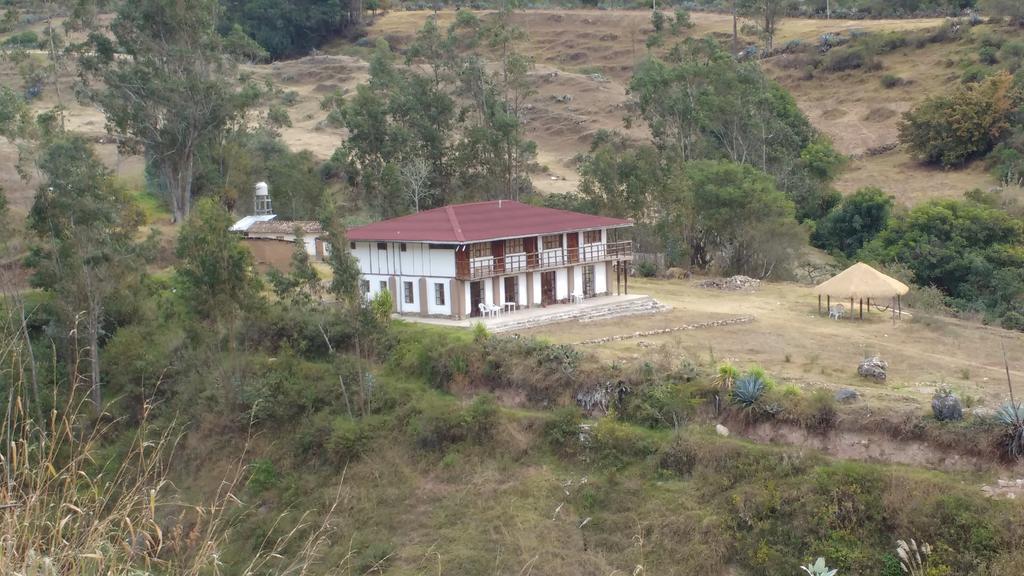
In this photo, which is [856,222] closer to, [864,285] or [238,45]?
[864,285]

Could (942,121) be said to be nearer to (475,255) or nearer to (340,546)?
(475,255)

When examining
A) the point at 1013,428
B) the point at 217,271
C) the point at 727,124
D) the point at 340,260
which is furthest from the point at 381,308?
the point at 727,124

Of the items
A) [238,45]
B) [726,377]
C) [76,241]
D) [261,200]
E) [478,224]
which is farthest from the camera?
[238,45]

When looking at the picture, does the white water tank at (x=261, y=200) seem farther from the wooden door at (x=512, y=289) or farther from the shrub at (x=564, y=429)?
the shrub at (x=564, y=429)

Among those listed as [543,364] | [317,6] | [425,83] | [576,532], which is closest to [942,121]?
[425,83]

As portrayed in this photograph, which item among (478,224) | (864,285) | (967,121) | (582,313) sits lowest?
(582,313)

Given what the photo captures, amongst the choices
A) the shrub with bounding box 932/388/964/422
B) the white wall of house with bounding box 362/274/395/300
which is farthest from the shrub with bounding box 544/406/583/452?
the white wall of house with bounding box 362/274/395/300

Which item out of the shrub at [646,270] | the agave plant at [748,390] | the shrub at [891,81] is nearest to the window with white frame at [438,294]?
the agave plant at [748,390]
